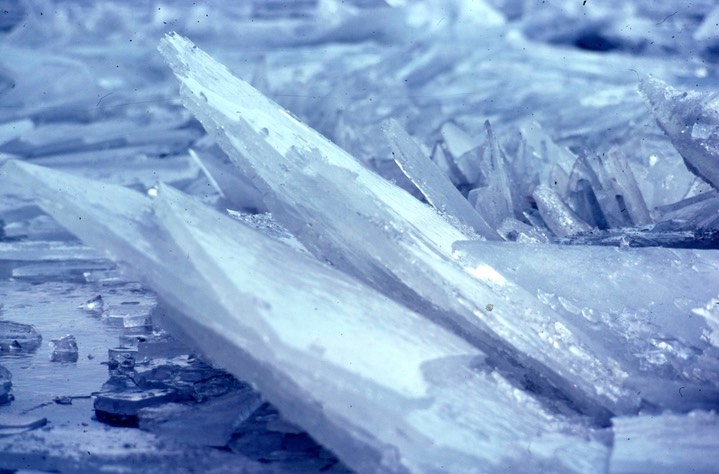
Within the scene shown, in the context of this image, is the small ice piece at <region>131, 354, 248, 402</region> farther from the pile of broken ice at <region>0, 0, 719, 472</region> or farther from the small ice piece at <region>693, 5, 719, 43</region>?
the small ice piece at <region>693, 5, 719, 43</region>

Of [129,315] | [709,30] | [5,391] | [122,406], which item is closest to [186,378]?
[122,406]

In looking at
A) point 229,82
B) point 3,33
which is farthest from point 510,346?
point 3,33

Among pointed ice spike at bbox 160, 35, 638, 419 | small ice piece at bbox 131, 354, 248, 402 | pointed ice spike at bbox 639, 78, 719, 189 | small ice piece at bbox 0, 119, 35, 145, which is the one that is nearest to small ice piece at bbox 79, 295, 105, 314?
small ice piece at bbox 131, 354, 248, 402

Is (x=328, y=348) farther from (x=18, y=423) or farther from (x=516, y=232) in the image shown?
(x=516, y=232)

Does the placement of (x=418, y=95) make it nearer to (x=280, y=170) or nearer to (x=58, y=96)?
(x=58, y=96)

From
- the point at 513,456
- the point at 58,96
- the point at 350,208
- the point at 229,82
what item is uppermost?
the point at 58,96

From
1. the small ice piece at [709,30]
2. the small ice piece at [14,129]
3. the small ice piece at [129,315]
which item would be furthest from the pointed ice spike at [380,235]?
the small ice piece at [709,30]

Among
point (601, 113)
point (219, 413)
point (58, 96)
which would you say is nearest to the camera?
point (219, 413)
